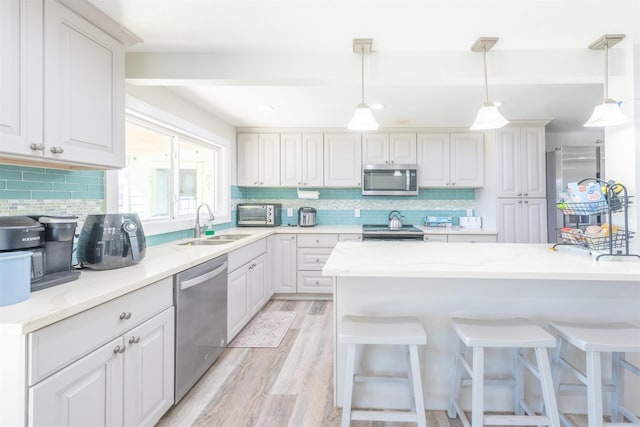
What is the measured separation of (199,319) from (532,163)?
390cm

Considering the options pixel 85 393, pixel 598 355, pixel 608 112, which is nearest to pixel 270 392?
pixel 85 393

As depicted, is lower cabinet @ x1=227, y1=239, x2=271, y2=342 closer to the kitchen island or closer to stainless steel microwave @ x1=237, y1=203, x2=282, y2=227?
stainless steel microwave @ x1=237, y1=203, x2=282, y2=227

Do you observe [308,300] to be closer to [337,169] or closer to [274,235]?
[274,235]

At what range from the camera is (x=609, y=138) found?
2.06m

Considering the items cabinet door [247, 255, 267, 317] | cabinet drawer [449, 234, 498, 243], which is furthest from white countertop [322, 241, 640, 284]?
cabinet drawer [449, 234, 498, 243]

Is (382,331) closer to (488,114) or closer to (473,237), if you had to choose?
(488,114)

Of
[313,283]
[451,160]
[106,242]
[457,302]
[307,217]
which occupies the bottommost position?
[313,283]

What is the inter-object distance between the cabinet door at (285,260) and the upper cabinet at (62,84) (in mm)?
2296

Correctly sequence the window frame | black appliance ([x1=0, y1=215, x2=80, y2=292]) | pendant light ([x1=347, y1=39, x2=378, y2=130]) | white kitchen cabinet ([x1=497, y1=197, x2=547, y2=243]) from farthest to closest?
white kitchen cabinet ([x1=497, y1=197, x2=547, y2=243]), the window frame, pendant light ([x1=347, y1=39, x2=378, y2=130]), black appliance ([x1=0, y1=215, x2=80, y2=292])

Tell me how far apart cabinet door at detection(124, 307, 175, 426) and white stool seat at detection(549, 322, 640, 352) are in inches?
76.9

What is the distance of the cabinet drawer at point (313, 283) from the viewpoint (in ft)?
12.7

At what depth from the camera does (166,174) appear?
2.91 m

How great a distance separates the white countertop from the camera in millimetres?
1444

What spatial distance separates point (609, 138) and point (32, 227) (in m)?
3.15
